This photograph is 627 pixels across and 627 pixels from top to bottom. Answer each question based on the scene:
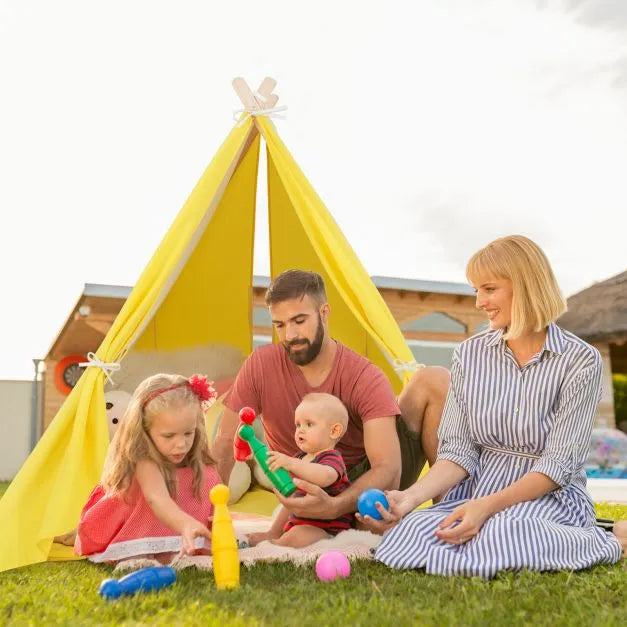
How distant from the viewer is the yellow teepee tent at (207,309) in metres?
3.29

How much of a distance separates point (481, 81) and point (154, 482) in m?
3.42

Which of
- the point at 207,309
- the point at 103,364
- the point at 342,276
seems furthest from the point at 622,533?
the point at 207,309

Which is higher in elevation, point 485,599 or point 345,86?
point 345,86

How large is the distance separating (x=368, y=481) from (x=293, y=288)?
2.66ft

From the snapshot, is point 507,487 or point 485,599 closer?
point 485,599

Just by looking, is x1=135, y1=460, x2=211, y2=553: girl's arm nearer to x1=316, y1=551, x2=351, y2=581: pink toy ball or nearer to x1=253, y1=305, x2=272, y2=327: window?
x1=316, y1=551, x2=351, y2=581: pink toy ball

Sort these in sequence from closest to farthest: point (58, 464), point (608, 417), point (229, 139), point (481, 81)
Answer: point (58, 464), point (229, 139), point (481, 81), point (608, 417)

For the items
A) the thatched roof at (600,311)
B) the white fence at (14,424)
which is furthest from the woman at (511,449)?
the white fence at (14,424)

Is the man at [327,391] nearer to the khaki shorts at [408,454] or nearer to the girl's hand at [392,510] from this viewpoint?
the khaki shorts at [408,454]

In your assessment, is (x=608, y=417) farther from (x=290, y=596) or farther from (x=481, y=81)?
(x=290, y=596)

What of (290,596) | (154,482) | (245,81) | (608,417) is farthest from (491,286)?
(608,417)

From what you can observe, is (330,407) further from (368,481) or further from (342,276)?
(342,276)

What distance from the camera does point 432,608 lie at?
189 cm

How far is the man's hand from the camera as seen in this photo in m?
2.70
